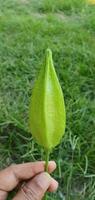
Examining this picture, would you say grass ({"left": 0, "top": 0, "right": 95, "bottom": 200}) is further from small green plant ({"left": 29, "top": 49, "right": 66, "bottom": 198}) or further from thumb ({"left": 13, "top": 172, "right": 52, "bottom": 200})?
small green plant ({"left": 29, "top": 49, "right": 66, "bottom": 198})

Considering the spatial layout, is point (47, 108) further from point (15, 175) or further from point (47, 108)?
point (15, 175)

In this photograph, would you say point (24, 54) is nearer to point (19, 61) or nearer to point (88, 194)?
point (19, 61)

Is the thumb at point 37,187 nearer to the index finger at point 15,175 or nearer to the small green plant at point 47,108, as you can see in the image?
the index finger at point 15,175

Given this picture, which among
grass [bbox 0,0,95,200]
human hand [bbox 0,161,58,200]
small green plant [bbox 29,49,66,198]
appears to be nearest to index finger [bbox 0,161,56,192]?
human hand [bbox 0,161,58,200]

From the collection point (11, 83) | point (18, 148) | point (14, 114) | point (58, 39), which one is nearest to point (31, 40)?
point (58, 39)

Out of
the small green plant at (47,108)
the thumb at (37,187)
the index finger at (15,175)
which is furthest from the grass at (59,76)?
the small green plant at (47,108)

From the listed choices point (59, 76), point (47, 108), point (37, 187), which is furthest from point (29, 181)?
point (59, 76)

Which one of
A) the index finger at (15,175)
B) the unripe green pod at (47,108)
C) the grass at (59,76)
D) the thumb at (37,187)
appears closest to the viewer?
the unripe green pod at (47,108)
